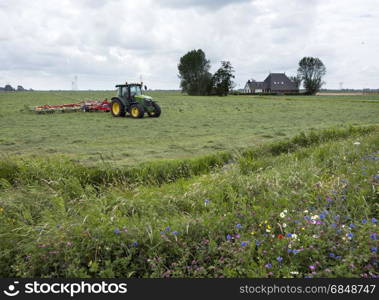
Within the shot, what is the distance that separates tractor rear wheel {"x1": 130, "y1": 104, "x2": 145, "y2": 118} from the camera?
19.3m

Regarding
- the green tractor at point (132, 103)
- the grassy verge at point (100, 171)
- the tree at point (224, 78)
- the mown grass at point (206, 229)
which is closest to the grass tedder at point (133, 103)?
the green tractor at point (132, 103)

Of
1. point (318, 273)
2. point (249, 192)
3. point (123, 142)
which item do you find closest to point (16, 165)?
point (123, 142)

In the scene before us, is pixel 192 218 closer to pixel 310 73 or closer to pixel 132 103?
pixel 132 103

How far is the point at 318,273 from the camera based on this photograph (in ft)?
10.4

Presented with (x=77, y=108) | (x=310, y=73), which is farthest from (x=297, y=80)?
(x=77, y=108)

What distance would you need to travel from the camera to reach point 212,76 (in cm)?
7962

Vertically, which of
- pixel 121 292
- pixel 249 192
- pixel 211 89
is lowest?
pixel 121 292

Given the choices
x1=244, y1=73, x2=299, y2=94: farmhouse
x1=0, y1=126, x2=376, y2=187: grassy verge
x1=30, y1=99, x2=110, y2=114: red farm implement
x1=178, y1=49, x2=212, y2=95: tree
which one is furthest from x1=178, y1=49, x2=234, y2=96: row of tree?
x1=0, y1=126, x2=376, y2=187: grassy verge

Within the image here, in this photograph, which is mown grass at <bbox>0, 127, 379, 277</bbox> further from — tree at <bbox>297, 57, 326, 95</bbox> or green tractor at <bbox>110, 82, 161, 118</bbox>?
tree at <bbox>297, 57, 326, 95</bbox>

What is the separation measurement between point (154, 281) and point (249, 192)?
2.88 meters

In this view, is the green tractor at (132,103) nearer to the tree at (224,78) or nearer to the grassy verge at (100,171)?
the grassy verge at (100,171)

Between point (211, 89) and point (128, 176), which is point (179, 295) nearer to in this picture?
point (128, 176)

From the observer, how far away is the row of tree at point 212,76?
78.4m

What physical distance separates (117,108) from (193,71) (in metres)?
70.9
